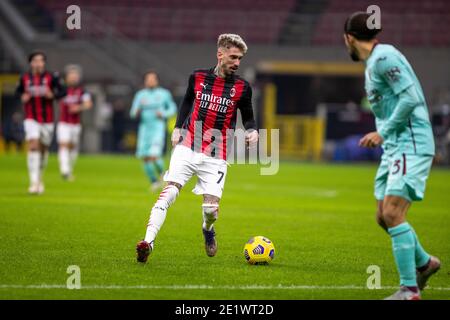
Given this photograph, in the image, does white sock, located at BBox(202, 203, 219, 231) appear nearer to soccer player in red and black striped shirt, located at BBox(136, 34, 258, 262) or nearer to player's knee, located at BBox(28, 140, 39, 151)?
soccer player in red and black striped shirt, located at BBox(136, 34, 258, 262)

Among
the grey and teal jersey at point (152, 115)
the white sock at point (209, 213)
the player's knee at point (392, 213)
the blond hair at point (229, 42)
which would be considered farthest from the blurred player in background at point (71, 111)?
the player's knee at point (392, 213)

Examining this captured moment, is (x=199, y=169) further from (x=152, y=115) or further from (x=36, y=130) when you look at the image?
(x=152, y=115)

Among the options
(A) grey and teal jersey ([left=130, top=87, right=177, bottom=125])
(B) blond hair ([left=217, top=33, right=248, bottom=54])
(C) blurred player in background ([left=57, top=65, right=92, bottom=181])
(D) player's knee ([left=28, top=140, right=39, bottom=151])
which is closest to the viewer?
(B) blond hair ([left=217, top=33, right=248, bottom=54])

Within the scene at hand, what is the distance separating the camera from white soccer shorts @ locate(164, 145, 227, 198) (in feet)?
29.8

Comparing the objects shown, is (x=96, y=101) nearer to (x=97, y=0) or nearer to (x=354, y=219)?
(x=97, y=0)

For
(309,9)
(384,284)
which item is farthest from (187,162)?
(309,9)

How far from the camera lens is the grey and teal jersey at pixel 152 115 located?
782 inches

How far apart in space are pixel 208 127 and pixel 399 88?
2864mm

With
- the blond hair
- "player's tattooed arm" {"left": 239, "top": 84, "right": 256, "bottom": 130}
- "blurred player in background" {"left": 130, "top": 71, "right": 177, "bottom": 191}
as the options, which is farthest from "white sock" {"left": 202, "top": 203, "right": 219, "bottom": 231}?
"blurred player in background" {"left": 130, "top": 71, "right": 177, "bottom": 191}

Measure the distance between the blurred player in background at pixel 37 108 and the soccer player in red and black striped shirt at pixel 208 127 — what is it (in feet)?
26.9

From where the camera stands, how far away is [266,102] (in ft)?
127

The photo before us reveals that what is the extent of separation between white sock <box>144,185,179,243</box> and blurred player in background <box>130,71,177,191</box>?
1056cm
